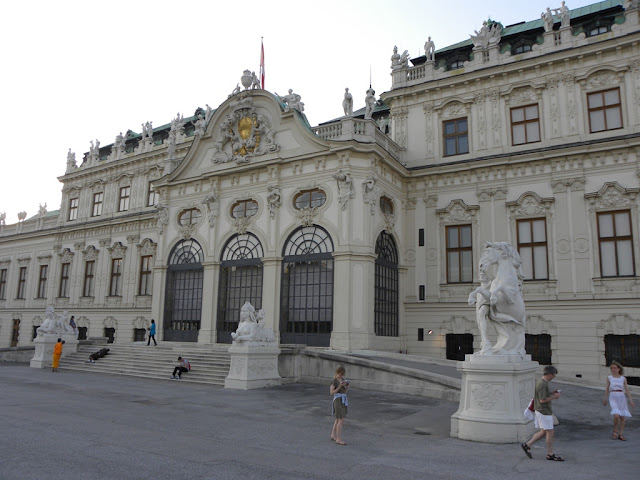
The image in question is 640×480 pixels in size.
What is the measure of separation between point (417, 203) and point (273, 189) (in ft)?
23.4

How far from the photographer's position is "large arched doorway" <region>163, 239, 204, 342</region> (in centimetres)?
2823

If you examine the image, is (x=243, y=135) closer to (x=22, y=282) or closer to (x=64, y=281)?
(x=64, y=281)

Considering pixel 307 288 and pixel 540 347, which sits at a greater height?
pixel 307 288

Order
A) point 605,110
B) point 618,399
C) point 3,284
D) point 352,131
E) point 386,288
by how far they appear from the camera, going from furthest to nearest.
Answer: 1. point 3,284
2. point 386,288
3. point 352,131
4. point 605,110
5. point 618,399

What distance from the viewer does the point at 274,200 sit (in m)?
26.0

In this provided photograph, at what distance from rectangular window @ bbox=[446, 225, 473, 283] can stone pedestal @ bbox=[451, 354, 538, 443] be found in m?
Result: 14.9

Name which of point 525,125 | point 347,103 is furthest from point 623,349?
point 347,103

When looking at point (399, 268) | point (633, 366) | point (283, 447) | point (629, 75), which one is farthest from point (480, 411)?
point (629, 75)

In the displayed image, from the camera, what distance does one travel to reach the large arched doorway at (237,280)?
26453 mm

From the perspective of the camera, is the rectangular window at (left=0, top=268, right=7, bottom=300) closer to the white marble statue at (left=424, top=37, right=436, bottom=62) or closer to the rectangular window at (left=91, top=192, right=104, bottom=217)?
the rectangular window at (left=91, top=192, right=104, bottom=217)

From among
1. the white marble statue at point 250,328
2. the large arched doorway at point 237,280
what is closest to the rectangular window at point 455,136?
the large arched doorway at point 237,280

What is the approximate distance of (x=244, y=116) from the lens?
2795 cm

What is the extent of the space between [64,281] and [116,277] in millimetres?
5779

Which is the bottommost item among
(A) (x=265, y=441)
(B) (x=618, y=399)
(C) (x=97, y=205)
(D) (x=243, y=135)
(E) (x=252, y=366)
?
(A) (x=265, y=441)
